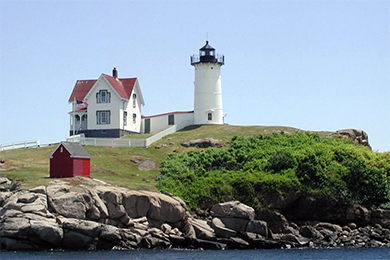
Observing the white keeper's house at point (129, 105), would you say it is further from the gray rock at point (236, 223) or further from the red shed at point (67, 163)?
the gray rock at point (236, 223)

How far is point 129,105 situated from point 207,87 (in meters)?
8.31

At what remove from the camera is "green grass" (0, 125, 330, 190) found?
50.4 m

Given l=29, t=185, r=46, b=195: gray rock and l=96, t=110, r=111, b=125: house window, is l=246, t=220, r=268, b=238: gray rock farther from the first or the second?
l=96, t=110, r=111, b=125: house window

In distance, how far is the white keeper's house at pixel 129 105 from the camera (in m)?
73.4

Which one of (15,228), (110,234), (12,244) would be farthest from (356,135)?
(12,244)

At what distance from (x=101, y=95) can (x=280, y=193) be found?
1155 inches

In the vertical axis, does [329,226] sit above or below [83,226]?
below

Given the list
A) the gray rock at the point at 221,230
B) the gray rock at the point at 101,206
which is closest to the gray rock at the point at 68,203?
the gray rock at the point at 101,206

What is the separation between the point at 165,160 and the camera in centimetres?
6100

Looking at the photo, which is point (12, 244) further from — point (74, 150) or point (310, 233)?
point (310, 233)

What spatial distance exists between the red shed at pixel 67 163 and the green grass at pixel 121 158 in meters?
1.07

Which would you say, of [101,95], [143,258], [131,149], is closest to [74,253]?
[143,258]

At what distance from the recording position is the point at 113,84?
73750mm

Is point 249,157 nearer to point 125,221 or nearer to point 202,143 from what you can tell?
point 202,143
